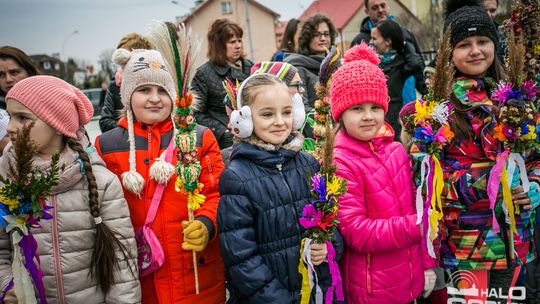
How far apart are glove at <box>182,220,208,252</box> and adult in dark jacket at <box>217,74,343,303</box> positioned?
194 mm

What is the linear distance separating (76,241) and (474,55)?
2.55 m

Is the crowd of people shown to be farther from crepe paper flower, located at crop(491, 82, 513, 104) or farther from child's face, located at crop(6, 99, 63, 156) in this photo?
crepe paper flower, located at crop(491, 82, 513, 104)

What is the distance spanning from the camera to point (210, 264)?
2.71m

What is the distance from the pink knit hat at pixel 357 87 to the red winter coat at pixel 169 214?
0.85 meters

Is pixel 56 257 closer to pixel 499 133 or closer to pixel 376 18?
pixel 499 133

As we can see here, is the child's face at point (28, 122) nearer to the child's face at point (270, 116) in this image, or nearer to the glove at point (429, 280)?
the child's face at point (270, 116)

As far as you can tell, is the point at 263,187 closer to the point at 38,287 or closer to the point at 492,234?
the point at 38,287

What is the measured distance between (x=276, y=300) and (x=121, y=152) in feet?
4.14

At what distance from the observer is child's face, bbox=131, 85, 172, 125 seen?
2.71 m

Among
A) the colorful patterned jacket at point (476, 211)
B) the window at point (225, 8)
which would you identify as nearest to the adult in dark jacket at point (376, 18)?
the colorful patterned jacket at point (476, 211)

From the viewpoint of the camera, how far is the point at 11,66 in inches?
150

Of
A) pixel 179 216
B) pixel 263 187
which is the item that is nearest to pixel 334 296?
pixel 263 187

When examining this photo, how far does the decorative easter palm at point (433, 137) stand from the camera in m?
2.37

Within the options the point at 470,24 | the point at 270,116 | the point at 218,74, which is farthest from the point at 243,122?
the point at 218,74
